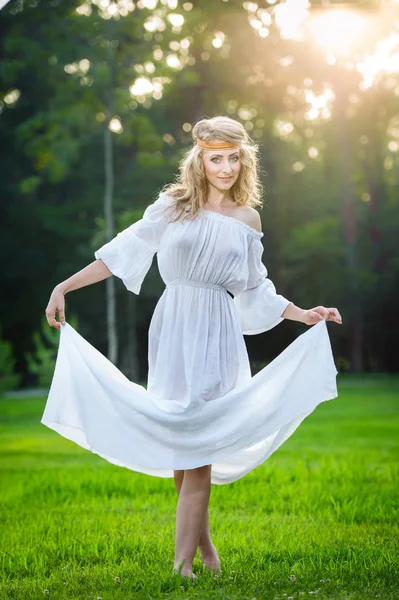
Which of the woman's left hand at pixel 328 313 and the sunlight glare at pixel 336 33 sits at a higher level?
the sunlight glare at pixel 336 33

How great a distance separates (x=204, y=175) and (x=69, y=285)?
29.9 inches

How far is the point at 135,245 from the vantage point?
3688mm

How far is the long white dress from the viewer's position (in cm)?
352

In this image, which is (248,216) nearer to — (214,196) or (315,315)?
(214,196)

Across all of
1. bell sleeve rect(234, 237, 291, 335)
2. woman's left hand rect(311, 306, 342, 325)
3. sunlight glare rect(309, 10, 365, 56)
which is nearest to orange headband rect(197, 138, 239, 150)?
bell sleeve rect(234, 237, 291, 335)

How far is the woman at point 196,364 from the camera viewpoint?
11.5ft

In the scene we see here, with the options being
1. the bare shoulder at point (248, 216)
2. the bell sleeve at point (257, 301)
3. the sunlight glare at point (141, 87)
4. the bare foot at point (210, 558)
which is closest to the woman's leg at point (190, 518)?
the bare foot at point (210, 558)

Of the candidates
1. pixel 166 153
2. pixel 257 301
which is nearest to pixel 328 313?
pixel 257 301

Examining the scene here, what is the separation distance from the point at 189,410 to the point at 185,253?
26.0 inches

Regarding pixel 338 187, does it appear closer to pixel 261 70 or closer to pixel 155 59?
pixel 261 70

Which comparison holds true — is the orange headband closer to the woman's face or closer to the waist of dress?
the woman's face

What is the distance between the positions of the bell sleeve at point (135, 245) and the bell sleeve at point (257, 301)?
420mm

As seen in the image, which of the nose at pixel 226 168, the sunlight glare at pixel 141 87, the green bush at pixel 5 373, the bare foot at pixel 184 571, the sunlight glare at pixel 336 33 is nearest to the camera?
the bare foot at pixel 184 571

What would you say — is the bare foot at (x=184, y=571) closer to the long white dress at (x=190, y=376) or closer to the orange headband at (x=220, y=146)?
the long white dress at (x=190, y=376)
